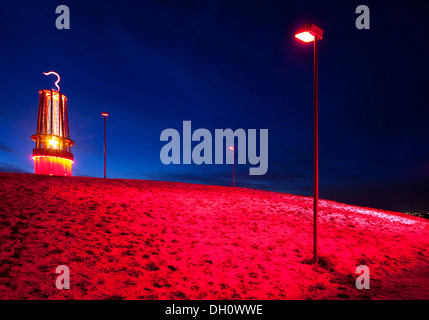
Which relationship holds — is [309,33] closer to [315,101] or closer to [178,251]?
[315,101]

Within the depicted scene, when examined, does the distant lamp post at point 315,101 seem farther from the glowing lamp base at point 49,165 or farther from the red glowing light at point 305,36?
the glowing lamp base at point 49,165

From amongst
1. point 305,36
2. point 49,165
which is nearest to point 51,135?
point 49,165

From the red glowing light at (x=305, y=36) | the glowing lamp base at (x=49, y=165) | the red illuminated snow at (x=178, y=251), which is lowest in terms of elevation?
the red illuminated snow at (x=178, y=251)

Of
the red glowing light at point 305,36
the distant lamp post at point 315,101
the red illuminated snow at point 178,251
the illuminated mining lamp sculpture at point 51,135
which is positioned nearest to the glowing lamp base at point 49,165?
the illuminated mining lamp sculpture at point 51,135

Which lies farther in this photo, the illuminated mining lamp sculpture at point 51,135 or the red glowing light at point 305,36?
the illuminated mining lamp sculpture at point 51,135

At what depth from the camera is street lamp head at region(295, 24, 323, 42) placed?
7935 mm

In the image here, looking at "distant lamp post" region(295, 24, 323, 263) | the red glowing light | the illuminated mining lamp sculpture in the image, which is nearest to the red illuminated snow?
"distant lamp post" region(295, 24, 323, 263)

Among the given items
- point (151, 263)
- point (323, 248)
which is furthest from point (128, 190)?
point (323, 248)

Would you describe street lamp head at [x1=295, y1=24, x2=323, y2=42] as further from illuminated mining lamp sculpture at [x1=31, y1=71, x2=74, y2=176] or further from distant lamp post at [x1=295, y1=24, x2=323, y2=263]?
illuminated mining lamp sculpture at [x1=31, y1=71, x2=74, y2=176]

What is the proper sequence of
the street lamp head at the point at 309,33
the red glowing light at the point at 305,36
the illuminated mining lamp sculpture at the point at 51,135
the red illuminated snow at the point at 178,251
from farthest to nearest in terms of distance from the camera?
the illuminated mining lamp sculpture at the point at 51,135
the red glowing light at the point at 305,36
the street lamp head at the point at 309,33
the red illuminated snow at the point at 178,251

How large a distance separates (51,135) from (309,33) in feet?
163

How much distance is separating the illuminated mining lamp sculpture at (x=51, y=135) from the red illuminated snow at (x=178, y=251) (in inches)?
1446

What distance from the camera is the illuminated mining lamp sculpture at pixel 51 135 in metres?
44.5
